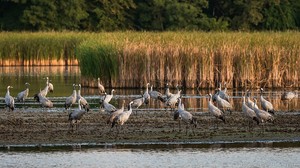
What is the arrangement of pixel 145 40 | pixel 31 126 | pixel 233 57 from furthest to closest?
1. pixel 145 40
2. pixel 233 57
3. pixel 31 126

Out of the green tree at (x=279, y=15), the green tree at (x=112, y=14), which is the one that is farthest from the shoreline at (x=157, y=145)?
the green tree at (x=279, y=15)

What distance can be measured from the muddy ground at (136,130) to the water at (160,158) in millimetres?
1165

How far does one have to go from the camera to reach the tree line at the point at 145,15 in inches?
2499

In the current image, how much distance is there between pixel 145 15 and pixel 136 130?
1718 inches

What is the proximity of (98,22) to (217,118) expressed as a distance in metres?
42.3

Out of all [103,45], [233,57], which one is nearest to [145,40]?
[103,45]

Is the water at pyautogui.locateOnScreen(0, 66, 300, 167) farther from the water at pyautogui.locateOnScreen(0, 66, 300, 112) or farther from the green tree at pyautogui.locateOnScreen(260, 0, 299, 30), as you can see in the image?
the green tree at pyautogui.locateOnScreen(260, 0, 299, 30)

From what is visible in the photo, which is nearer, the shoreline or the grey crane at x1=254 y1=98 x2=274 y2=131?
the shoreline

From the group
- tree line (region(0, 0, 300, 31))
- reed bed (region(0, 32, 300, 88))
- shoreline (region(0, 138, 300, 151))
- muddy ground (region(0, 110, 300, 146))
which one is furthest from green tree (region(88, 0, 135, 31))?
shoreline (region(0, 138, 300, 151))

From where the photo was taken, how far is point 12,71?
45.2 metres

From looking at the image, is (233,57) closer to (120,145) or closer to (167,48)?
(167,48)

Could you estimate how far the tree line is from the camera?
6347 cm

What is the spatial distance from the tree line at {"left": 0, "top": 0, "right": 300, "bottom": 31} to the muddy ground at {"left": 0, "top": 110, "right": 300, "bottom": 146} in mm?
38025

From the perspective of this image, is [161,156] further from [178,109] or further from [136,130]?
[178,109]
